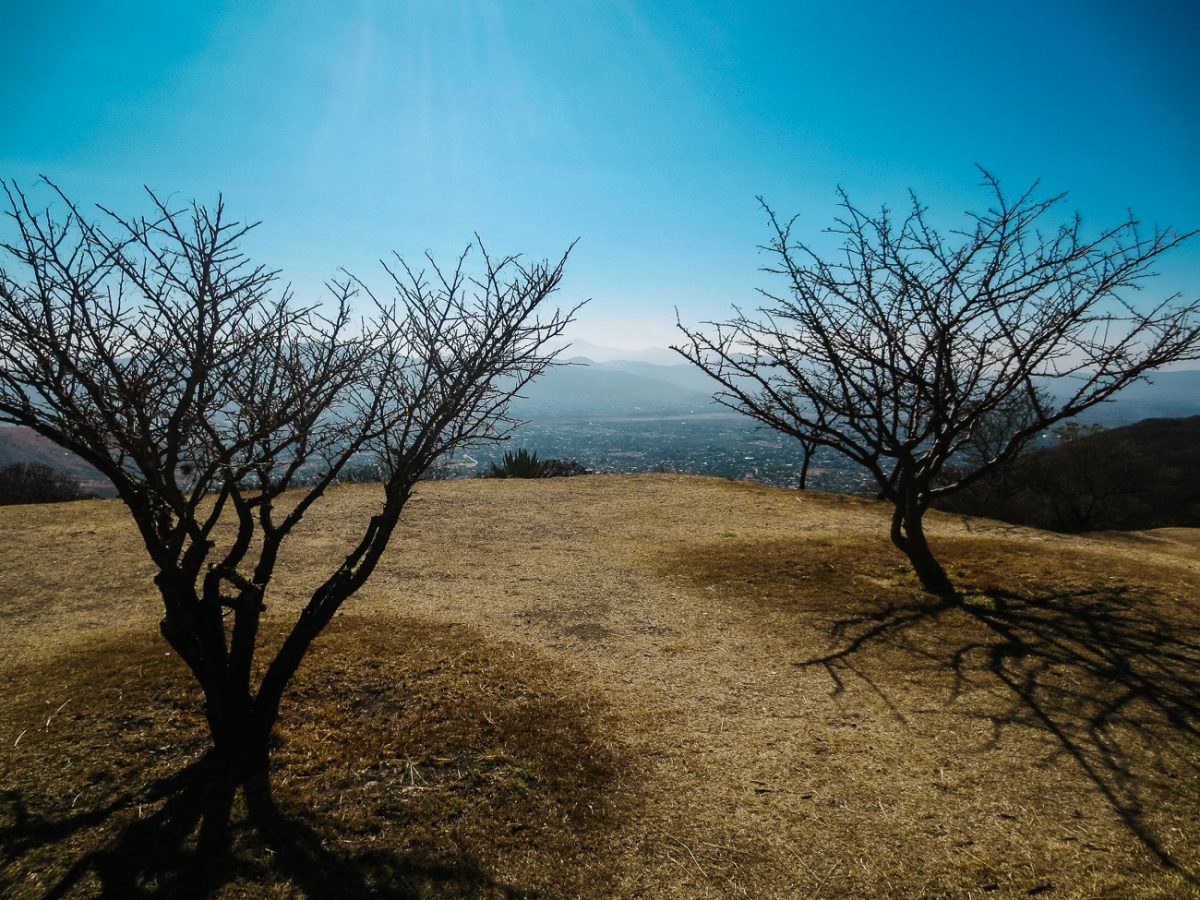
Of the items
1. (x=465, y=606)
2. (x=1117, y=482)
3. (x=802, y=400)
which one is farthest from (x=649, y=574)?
(x=1117, y=482)

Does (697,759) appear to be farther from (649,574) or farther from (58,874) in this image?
(649,574)

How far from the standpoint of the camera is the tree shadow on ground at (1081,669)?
3529 millimetres

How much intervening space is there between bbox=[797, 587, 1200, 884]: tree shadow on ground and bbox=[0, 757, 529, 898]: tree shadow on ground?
3.29 m

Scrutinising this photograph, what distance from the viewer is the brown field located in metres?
2.79

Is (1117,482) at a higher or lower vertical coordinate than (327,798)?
higher

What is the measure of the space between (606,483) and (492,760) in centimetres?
1038

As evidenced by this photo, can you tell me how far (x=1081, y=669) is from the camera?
4742mm

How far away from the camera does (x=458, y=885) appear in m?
2.67

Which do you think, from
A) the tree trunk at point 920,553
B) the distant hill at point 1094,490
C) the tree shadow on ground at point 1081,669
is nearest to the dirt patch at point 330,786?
the tree shadow on ground at point 1081,669

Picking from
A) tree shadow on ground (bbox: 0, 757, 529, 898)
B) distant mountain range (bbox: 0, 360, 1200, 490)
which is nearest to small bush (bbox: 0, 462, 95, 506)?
distant mountain range (bbox: 0, 360, 1200, 490)

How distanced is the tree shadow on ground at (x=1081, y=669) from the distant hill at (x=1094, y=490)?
397 inches

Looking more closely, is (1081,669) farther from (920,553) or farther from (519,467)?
(519,467)

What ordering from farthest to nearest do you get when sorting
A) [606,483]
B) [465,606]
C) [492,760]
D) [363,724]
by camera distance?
1. [606,483]
2. [465,606]
3. [363,724]
4. [492,760]

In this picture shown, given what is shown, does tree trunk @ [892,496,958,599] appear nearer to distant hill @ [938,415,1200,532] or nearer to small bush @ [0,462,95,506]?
distant hill @ [938,415,1200,532]
